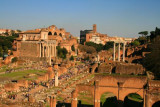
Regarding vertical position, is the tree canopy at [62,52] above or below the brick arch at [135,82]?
above

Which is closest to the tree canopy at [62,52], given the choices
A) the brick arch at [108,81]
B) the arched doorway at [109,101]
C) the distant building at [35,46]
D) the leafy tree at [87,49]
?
the distant building at [35,46]

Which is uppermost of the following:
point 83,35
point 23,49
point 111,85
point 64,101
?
point 83,35

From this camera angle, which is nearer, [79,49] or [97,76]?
[97,76]

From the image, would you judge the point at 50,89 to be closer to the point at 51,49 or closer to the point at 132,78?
the point at 132,78

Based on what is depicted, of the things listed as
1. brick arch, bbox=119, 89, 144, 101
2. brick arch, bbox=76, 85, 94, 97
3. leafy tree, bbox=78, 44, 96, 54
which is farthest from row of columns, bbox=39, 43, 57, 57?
brick arch, bbox=119, 89, 144, 101

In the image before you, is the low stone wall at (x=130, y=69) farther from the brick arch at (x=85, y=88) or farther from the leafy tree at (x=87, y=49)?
the leafy tree at (x=87, y=49)

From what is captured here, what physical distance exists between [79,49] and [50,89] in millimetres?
44951

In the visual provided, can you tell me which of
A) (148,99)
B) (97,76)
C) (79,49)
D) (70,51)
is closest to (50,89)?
(97,76)

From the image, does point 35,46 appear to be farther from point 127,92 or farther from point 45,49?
point 127,92

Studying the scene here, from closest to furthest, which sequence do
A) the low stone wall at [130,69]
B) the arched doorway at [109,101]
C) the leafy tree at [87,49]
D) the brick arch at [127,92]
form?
1. the brick arch at [127,92]
2. the arched doorway at [109,101]
3. the low stone wall at [130,69]
4. the leafy tree at [87,49]

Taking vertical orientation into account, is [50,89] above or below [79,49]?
below

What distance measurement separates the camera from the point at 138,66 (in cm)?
3061

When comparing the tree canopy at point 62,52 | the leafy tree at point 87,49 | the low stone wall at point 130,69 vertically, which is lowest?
the low stone wall at point 130,69

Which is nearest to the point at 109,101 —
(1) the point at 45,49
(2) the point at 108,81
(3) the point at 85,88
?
(2) the point at 108,81
